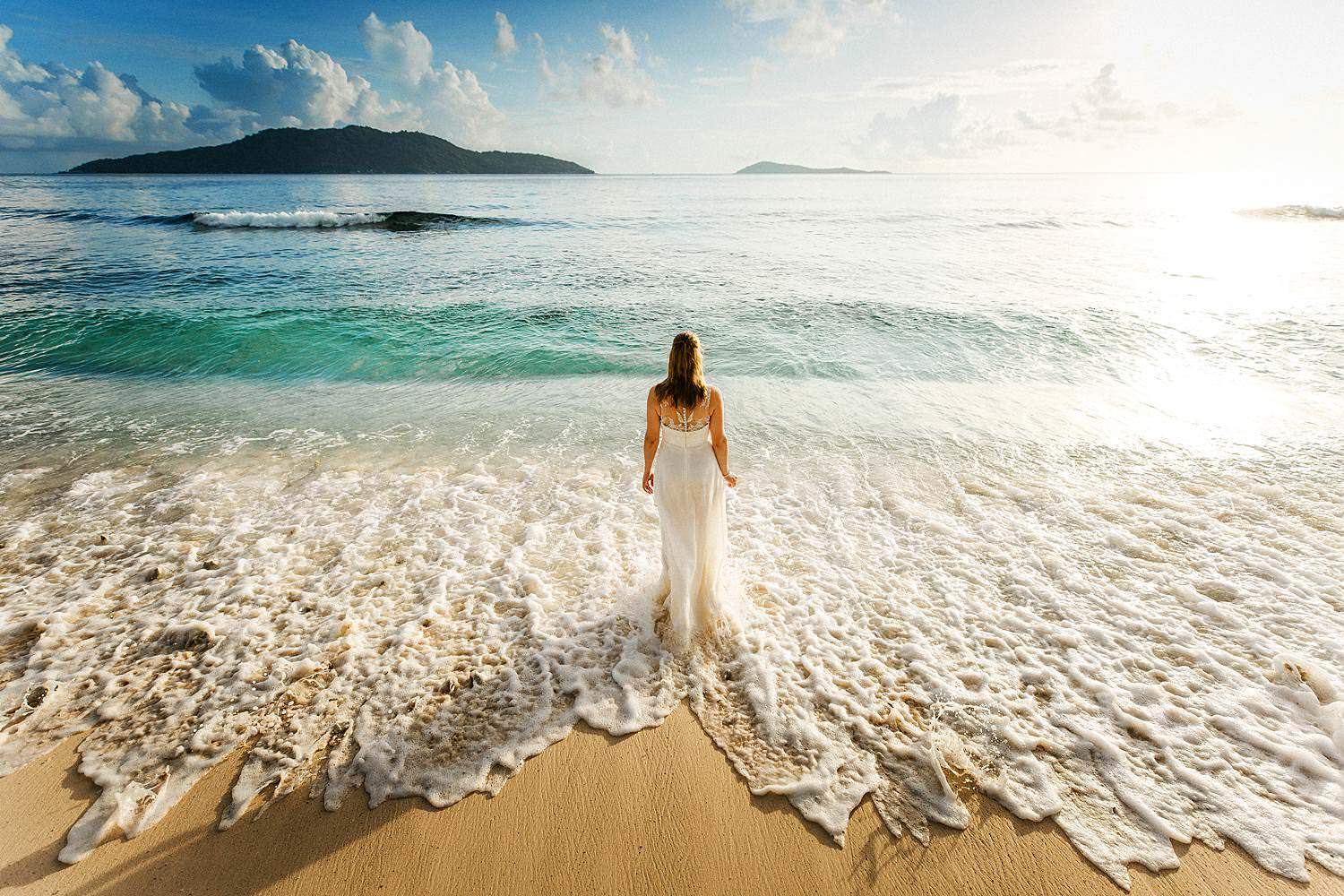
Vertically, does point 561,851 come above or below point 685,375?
below

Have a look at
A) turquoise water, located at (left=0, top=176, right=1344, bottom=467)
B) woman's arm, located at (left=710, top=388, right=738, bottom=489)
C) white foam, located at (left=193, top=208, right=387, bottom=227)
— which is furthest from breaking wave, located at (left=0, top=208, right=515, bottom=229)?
woman's arm, located at (left=710, top=388, right=738, bottom=489)

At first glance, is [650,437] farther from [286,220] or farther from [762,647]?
[286,220]

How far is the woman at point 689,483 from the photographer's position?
4434 mm

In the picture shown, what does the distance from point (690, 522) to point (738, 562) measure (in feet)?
5.12

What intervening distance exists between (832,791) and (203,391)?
13.4 metres

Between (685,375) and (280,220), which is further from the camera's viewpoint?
(280,220)

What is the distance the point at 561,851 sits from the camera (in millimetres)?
3340

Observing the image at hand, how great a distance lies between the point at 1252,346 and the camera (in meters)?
13.5

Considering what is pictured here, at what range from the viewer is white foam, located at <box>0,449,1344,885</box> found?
12.2 feet

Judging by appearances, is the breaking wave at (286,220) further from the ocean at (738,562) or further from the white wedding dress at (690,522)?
the white wedding dress at (690,522)

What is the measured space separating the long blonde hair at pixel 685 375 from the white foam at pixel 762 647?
2.13 m

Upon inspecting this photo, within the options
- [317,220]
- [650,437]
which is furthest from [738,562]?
[317,220]

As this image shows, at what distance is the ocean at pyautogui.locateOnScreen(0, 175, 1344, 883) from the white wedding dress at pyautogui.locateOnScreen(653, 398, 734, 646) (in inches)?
13.3

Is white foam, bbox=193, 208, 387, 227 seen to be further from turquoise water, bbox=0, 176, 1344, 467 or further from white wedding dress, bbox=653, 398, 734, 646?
white wedding dress, bbox=653, 398, 734, 646
